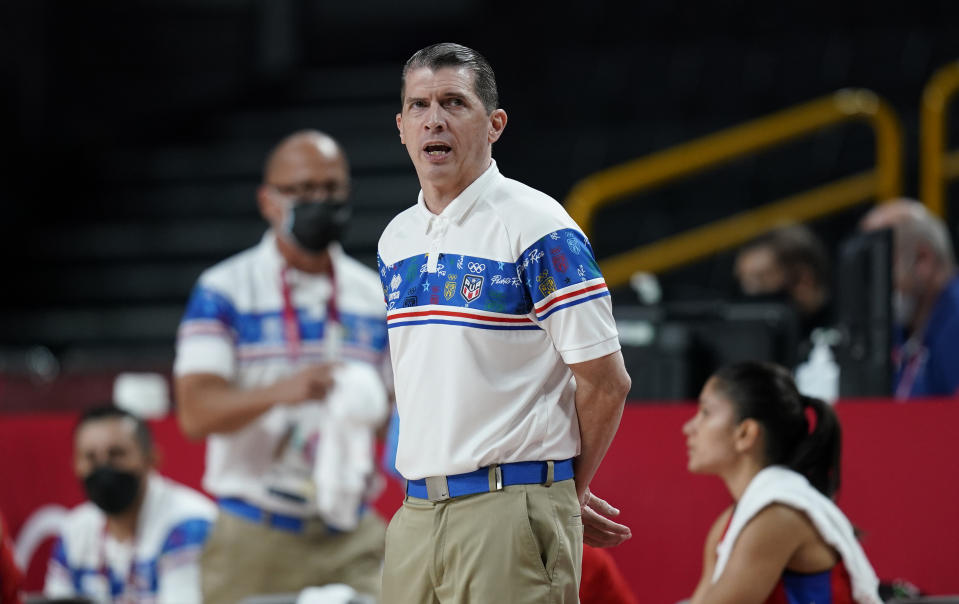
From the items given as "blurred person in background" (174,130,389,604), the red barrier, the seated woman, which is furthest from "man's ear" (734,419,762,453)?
"blurred person in background" (174,130,389,604)

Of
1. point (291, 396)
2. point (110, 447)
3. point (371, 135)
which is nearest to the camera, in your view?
point (291, 396)

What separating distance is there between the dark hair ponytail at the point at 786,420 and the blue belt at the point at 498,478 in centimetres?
130

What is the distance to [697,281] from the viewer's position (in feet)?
28.8

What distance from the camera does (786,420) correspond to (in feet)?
12.0

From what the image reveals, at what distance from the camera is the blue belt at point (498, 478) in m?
2.45

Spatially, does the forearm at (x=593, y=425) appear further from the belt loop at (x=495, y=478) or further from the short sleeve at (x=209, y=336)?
the short sleeve at (x=209, y=336)

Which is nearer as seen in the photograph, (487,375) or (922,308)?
(487,375)

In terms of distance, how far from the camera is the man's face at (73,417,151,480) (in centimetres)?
499

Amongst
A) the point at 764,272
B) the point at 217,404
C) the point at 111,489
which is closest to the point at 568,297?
the point at 217,404

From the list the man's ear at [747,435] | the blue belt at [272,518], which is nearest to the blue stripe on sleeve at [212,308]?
the blue belt at [272,518]

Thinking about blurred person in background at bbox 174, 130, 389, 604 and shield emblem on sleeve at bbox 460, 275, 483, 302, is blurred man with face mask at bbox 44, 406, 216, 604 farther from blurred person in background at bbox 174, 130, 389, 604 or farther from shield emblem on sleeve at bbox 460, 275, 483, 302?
shield emblem on sleeve at bbox 460, 275, 483, 302

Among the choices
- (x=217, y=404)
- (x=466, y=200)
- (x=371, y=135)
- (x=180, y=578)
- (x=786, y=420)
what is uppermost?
(x=371, y=135)

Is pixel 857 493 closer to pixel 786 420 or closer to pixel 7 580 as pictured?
pixel 786 420

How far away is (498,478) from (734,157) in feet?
18.2
